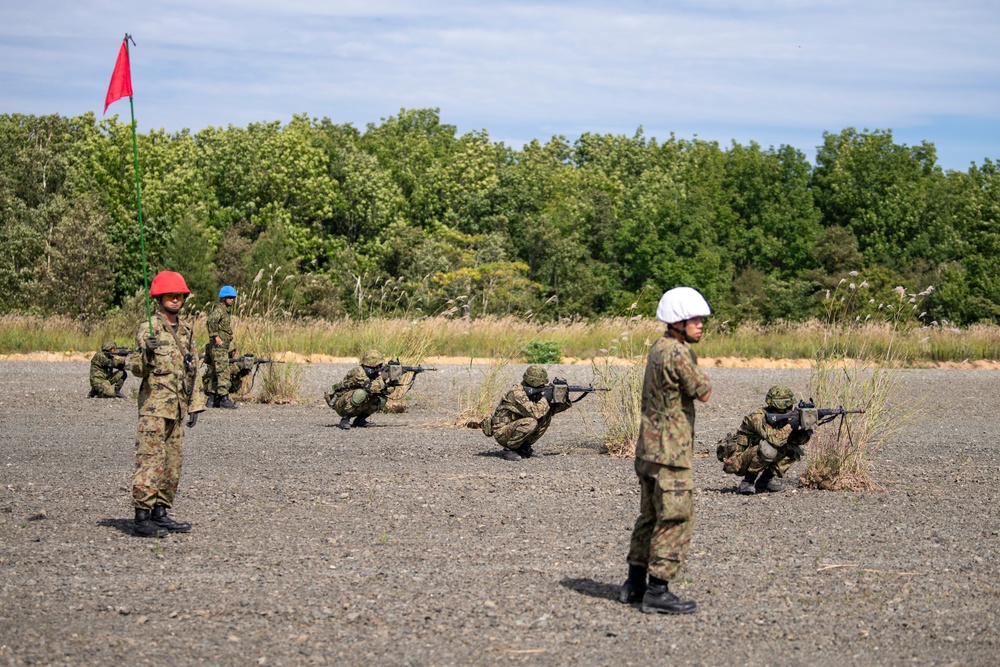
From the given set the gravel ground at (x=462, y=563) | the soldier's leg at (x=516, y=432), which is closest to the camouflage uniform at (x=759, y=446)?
the gravel ground at (x=462, y=563)

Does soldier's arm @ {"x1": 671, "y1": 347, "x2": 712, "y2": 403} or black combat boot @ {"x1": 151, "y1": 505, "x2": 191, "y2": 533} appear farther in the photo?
black combat boot @ {"x1": 151, "y1": 505, "x2": 191, "y2": 533}

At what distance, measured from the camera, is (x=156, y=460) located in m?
8.10

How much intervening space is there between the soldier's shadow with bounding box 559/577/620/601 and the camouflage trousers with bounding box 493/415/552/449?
4817 millimetres


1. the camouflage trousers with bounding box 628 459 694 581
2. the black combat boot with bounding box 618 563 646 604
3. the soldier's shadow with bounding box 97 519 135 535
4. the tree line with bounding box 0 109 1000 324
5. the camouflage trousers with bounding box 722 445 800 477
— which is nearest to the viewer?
the camouflage trousers with bounding box 628 459 694 581

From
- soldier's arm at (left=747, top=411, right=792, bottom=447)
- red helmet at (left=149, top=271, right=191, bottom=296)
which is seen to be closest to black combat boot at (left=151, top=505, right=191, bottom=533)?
red helmet at (left=149, top=271, right=191, bottom=296)

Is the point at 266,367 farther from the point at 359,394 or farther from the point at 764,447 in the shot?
the point at 764,447

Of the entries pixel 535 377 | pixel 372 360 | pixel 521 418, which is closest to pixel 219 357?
pixel 372 360

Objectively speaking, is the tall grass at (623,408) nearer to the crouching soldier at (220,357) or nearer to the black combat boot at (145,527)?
the black combat boot at (145,527)

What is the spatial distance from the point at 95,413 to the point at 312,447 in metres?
5.41

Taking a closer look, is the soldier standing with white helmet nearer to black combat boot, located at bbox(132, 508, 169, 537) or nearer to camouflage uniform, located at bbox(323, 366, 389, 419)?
black combat boot, located at bbox(132, 508, 169, 537)

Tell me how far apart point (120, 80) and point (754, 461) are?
6.41 m

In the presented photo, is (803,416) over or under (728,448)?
over

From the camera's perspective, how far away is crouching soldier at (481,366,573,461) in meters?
12.0

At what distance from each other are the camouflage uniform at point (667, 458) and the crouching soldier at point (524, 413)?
17.9 ft
